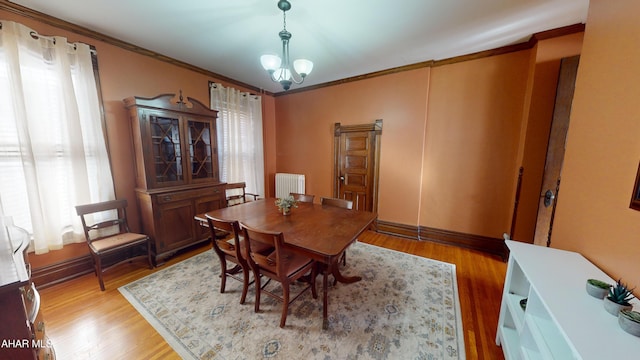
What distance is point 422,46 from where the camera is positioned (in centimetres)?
264

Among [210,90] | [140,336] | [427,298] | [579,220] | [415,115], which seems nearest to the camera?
[579,220]

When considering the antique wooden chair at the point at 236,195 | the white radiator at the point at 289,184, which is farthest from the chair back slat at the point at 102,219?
the white radiator at the point at 289,184

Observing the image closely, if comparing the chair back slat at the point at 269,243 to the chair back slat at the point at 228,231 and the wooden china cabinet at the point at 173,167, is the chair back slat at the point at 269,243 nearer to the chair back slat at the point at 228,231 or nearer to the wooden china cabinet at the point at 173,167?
the chair back slat at the point at 228,231

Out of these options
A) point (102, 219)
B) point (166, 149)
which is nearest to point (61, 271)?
point (102, 219)

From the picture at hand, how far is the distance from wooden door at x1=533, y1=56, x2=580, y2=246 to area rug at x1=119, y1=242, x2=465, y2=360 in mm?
1097

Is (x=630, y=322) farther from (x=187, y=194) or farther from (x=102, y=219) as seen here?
(x=102, y=219)

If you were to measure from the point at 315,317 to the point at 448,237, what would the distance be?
2.45 metres

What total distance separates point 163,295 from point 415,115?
3811mm

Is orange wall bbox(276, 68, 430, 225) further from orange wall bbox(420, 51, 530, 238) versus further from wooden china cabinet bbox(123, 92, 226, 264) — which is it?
wooden china cabinet bbox(123, 92, 226, 264)

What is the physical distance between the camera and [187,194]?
282cm

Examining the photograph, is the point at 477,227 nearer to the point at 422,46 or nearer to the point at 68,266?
the point at 422,46

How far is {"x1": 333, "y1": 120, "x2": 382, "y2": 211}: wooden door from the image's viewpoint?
3.61 metres

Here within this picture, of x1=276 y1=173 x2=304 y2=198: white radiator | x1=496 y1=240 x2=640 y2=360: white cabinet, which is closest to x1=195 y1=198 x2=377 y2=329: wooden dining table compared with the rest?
x1=496 y1=240 x2=640 y2=360: white cabinet

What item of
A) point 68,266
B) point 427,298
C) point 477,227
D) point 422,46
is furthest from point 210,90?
point 477,227
